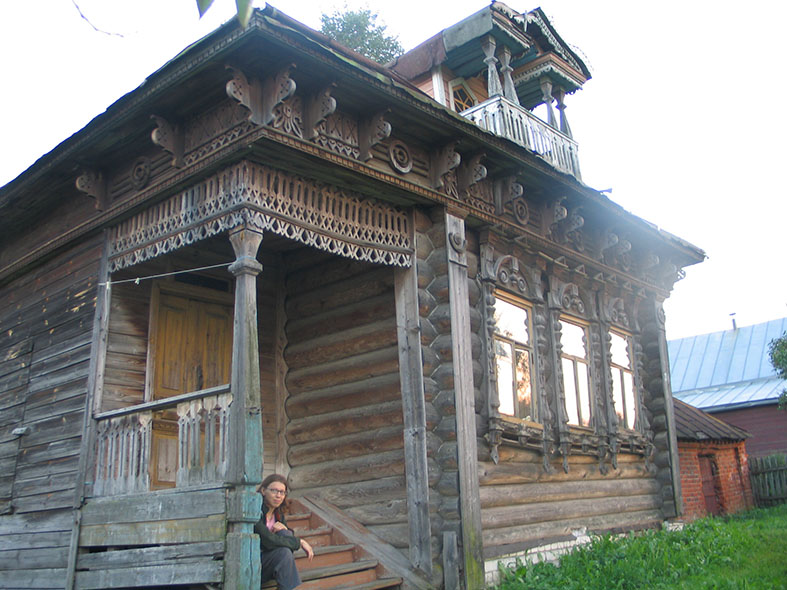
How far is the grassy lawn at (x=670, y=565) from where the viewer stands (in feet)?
25.9

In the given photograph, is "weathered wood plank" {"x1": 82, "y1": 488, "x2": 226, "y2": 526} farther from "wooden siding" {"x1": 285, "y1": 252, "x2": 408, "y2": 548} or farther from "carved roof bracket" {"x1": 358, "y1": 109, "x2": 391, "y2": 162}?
"carved roof bracket" {"x1": 358, "y1": 109, "x2": 391, "y2": 162}

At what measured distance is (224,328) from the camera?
9281mm

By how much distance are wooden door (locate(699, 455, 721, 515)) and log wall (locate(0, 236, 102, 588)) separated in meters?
13.1

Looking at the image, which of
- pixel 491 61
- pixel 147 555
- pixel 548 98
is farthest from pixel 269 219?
pixel 548 98

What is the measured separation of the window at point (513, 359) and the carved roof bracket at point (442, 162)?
1680 mm

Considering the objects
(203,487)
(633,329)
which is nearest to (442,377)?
(203,487)

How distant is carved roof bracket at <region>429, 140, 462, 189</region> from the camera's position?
8.12 metres

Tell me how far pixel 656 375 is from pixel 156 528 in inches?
329

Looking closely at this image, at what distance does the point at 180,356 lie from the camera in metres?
8.70

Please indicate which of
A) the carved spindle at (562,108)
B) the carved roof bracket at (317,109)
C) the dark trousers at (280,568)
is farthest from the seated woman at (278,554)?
the carved spindle at (562,108)

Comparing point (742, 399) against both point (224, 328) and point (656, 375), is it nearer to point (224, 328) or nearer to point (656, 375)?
point (656, 375)

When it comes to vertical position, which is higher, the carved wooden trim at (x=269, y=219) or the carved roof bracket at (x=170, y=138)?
the carved roof bracket at (x=170, y=138)

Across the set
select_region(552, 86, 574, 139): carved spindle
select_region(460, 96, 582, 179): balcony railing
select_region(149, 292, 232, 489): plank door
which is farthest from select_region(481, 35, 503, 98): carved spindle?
select_region(149, 292, 232, 489): plank door

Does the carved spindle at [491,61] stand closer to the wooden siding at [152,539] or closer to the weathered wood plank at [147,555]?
the wooden siding at [152,539]
